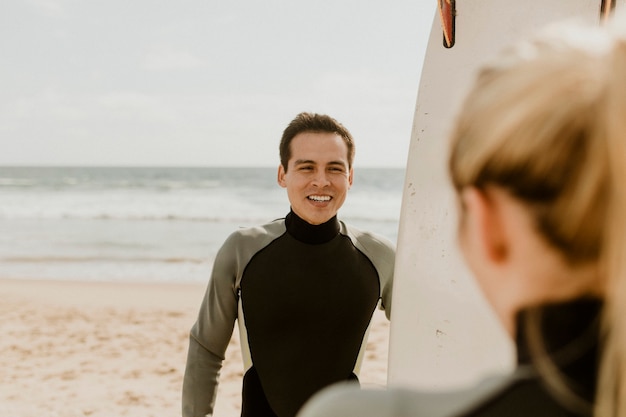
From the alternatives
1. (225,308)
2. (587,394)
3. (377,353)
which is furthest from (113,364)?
(587,394)

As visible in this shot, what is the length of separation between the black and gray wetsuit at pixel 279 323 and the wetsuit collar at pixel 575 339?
153cm

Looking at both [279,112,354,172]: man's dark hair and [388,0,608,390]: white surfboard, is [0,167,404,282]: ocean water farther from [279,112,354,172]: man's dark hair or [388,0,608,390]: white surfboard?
[388,0,608,390]: white surfboard

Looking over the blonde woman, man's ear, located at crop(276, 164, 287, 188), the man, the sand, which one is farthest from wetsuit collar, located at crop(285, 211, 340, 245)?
the sand

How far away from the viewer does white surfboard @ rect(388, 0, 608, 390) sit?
1.82 metres

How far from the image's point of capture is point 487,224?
538 millimetres

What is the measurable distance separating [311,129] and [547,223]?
1.70 m

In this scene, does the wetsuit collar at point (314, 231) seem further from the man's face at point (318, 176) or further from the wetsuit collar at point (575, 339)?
the wetsuit collar at point (575, 339)

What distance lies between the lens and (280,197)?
23922mm

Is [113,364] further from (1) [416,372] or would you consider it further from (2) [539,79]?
(2) [539,79]

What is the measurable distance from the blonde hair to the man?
1.56 m

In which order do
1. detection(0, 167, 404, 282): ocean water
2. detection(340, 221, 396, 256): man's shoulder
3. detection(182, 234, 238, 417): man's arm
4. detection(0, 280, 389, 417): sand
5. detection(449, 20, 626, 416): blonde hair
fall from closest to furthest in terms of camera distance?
1. detection(449, 20, 626, 416): blonde hair
2. detection(182, 234, 238, 417): man's arm
3. detection(340, 221, 396, 256): man's shoulder
4. detection(0, 280, 389, 417): sand
5. detection(0, 167, 404, 282): ocean water

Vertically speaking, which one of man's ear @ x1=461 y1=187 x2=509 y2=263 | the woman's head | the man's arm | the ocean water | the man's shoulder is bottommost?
the ocean water

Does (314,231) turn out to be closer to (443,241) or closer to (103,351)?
(443,241)

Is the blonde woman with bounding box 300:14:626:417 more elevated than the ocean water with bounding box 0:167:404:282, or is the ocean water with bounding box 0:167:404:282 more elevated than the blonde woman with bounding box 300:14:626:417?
the blonde woman with bounding box 300:14:626:417
